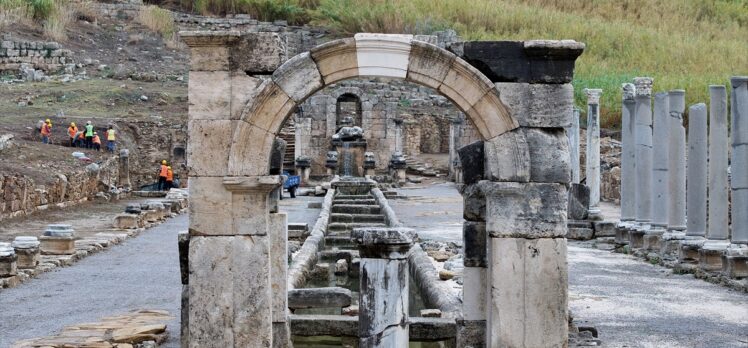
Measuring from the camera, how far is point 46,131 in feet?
101

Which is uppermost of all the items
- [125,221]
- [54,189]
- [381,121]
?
[381,121]

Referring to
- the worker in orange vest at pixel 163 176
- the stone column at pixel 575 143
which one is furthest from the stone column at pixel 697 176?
the worker in orange vest at pixel 163 176

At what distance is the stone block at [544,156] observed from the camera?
823 centimetres

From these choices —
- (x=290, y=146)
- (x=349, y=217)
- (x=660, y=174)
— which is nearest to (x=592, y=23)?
(x=290, y=146)

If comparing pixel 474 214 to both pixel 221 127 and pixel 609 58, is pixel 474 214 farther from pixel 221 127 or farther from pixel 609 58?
pixel 609 58

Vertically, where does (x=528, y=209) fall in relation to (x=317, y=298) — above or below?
above

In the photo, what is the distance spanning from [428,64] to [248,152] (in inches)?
66.6

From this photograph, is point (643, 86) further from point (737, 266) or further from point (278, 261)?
point (278, 261)

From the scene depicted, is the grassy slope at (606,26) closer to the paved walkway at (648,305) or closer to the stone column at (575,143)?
the stone column at (575,143)

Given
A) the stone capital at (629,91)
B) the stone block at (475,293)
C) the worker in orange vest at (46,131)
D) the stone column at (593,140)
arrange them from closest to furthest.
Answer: the stone block at (475,293) → the stone capital at (629,91) → the stone column at (593,140) → the worker in orange vest at (46,131)

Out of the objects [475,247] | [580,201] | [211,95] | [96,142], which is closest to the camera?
[211,95]

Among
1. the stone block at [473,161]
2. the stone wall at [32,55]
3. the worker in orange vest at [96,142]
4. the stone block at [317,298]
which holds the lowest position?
the stone block at [317,298]

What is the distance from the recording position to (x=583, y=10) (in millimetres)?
52375

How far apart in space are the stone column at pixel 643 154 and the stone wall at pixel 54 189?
42.8ft
